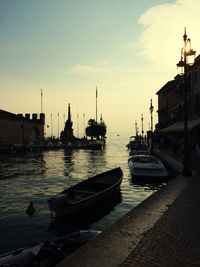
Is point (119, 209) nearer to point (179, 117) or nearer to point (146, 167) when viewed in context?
point (146, 167)

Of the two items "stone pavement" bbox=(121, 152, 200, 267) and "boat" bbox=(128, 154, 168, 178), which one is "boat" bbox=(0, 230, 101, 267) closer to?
"stone pavement" bbox=(121, 152, 200, 267)

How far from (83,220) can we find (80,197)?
7.34 feet

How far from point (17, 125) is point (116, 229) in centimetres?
8327

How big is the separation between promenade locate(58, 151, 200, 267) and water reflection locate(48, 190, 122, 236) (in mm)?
3634

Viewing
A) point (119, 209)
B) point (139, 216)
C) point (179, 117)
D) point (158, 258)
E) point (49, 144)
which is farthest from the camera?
point (49, 144)

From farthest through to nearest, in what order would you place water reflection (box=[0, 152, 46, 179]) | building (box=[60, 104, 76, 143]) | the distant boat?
the distant boat → building (box=[60, 104, 76, 143]) → water reflection (box=[0, 152, 46, 179])

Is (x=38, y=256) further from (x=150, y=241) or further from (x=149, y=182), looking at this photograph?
(x=149, y=182)

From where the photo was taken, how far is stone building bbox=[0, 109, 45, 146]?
85.5 metres

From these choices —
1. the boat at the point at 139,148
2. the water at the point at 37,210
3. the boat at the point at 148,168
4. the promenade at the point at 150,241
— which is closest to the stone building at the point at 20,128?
the boat at the point at 139,148

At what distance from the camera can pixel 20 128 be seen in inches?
3691

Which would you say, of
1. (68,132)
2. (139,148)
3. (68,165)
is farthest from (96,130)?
(68,165)

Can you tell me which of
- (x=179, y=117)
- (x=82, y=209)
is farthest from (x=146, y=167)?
(x=179, y=117)

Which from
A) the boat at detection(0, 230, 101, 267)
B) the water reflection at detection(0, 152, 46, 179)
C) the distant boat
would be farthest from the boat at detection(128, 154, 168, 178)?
the distant boat

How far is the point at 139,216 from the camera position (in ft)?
42.4
